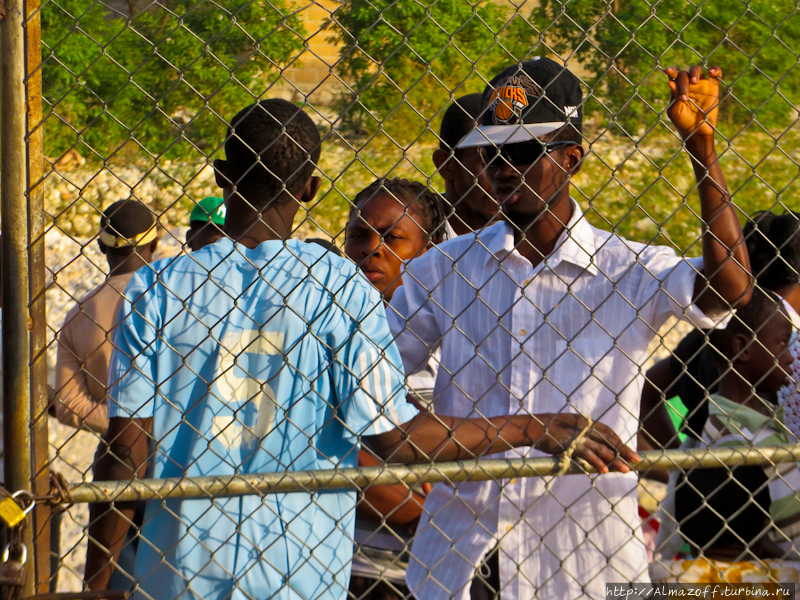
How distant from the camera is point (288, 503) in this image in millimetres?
1641

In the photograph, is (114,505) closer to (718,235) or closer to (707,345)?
(718,235)

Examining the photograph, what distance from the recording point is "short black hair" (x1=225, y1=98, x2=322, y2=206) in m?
1.74

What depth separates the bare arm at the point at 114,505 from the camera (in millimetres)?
1583

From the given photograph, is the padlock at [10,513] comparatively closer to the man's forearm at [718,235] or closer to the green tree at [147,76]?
the man's forearm at [718,235]

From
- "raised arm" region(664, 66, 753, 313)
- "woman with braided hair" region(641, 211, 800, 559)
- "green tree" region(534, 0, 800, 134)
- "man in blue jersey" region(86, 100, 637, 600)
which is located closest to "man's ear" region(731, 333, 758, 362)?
"woman with braided hair" region(641, 211, 800, 559)

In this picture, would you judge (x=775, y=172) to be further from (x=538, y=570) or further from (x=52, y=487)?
(x=52, y=487)

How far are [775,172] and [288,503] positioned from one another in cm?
1110

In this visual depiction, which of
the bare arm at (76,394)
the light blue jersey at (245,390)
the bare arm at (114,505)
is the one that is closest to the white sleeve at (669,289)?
the light blue jersey at (245,390)

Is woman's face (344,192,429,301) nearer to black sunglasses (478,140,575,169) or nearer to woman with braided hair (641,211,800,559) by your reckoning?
black sunglasses (478,140,575,169)

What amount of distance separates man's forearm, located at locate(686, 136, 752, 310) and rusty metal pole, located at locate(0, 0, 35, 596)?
1.41 m

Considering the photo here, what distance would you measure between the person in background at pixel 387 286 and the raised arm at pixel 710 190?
0.64m

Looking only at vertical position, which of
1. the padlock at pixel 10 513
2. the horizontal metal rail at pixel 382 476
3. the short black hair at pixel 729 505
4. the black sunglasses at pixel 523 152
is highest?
the black sunglasses at pixel 523 152

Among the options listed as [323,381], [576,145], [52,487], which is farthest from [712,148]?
[52,487]

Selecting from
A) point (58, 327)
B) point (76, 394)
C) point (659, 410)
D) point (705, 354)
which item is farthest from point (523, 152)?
point (58, 327)
